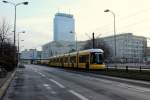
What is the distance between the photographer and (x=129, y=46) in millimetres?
156500

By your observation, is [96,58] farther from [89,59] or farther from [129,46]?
[129,46]

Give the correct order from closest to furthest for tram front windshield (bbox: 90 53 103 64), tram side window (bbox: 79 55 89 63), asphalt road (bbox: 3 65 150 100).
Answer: asphalt road (bbox: 3 65 150 100)
tram front windshield (bbox: 90 53 103 64)
tram side window (bbox: 79 55 89 63)

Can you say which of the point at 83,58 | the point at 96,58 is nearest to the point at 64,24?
the point at 83,58

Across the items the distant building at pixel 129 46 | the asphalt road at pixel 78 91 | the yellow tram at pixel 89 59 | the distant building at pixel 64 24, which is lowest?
the asphalt road at pixel 78 91

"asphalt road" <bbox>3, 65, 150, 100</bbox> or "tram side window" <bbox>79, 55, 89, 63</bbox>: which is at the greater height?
"tram side window" <bbox>79, 55, 89, 63</bbox>

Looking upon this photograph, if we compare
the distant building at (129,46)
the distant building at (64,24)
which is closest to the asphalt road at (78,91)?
the distant building at (129,46)

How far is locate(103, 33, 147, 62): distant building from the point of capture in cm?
14861

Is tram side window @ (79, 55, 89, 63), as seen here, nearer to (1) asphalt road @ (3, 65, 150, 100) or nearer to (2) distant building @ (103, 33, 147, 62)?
(1) asphalt road @ (3, 65, 150, 100)

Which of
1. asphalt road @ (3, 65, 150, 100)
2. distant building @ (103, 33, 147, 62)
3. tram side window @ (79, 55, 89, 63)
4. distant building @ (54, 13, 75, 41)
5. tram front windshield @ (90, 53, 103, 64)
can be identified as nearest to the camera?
asphalt road @ (3, 65, 150, 100)

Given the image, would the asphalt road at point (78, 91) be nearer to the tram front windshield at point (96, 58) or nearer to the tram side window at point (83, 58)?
the tram front windshield at point (96, 58)

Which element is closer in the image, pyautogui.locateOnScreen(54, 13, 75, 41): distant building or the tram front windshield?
the tram front windshield

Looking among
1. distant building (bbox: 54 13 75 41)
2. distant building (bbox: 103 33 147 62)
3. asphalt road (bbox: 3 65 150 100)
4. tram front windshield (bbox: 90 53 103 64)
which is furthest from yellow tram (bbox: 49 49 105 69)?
distant building (bbox: 54 13 75 41)

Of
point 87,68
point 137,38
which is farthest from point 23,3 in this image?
point 137,38

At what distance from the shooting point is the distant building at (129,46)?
14861 centimetres
